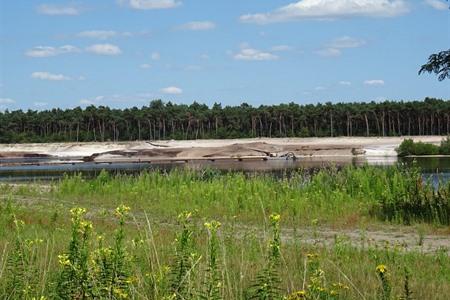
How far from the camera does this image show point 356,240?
1395cm

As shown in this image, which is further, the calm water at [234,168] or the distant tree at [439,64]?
the calm water at [234,168]

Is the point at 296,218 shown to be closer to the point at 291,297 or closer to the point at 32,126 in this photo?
the point at 291,297

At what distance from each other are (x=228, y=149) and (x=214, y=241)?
99.7m

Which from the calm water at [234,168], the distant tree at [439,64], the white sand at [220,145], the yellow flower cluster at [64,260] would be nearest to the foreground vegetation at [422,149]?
the white sand at [220,145]

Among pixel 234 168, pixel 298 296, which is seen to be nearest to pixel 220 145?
pixel 234 168

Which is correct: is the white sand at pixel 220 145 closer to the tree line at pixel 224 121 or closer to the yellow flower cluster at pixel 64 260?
the tree line at pixel 224 121

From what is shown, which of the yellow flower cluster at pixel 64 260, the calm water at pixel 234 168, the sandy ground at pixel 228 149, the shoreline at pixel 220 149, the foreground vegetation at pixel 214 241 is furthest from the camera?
the sandy ground at pixel 228 149

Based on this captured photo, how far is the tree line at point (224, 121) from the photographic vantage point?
14150 cm

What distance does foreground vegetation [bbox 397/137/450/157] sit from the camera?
85438 millimetres

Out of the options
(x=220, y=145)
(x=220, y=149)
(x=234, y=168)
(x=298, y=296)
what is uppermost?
(x=298, y=296)

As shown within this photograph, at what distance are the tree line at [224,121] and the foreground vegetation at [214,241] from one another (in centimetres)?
11452

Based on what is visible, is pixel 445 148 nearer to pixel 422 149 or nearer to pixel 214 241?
pixel 422 149

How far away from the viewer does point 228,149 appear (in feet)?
345

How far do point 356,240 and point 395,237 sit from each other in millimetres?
1061
